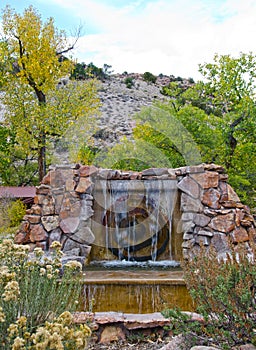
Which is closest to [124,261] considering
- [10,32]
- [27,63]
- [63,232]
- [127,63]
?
[63,232]

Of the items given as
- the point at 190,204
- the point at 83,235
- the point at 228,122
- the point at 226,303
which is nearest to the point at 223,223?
the point at 190,204

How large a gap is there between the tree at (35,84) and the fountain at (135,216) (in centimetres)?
567

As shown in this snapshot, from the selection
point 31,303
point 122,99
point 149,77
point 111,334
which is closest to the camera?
point 31,303

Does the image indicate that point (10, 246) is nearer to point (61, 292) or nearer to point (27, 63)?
point (61, 292)

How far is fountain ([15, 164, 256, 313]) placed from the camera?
19.2 feet

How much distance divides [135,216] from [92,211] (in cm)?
73

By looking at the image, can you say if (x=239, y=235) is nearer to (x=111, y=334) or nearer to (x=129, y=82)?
(x=111, y=334)

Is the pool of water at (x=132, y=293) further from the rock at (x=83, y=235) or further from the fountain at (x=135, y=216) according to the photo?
the rock at (x=83, y=235)

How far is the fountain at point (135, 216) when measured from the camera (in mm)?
5852

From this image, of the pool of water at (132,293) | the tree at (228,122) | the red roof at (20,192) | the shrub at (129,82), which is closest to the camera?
the pool of water at (132,293)

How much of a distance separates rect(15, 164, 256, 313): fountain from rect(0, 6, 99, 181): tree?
5.67 metres

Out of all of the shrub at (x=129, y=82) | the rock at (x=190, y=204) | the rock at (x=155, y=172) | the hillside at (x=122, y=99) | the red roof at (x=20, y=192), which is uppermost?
the shrub at (x=129, y=82)

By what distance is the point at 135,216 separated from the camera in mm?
6289

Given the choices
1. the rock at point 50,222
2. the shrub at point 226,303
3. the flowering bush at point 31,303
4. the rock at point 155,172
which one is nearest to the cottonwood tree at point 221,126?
the rock at point 155,172
